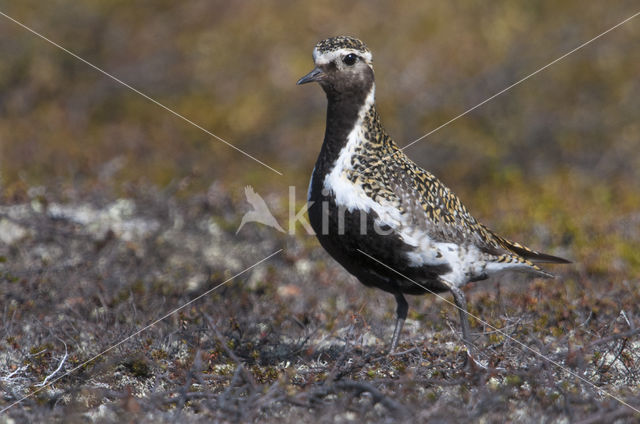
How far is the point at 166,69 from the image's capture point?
1277cm

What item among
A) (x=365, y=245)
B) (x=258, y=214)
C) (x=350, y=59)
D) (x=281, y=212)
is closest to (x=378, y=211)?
(x=365, y=245)

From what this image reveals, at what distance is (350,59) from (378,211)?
3.75 feet

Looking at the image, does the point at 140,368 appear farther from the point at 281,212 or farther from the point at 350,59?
the point at 281,212

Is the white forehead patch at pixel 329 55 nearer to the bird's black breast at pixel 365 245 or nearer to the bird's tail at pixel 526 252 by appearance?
the bird's black breast at pixel 365 245

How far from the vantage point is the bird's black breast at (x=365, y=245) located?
15.6 ft

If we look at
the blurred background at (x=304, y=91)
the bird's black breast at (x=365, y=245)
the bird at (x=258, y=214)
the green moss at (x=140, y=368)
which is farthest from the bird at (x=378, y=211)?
the blurred background at (x=304, y=91)

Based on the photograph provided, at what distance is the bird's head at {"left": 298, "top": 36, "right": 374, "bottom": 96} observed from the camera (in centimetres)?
518

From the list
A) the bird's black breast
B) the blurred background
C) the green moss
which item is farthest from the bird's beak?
the blurred background

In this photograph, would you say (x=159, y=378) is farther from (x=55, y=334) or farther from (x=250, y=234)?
(x=250, y=234)

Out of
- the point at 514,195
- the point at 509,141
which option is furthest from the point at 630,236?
the point at 509,141

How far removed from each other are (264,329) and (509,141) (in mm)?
6639

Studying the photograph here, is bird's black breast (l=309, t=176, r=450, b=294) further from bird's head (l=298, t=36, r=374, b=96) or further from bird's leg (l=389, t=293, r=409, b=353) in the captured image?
bird's head (l=298, t=36, r=374, b=96)

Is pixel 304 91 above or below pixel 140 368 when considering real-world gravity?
above

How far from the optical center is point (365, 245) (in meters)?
4.76
